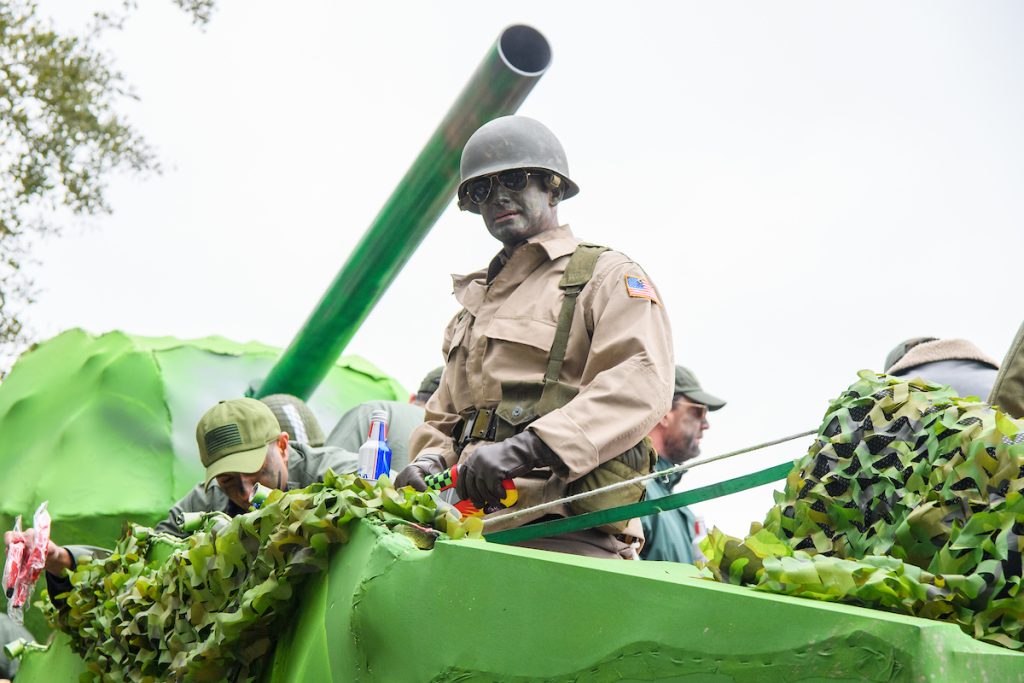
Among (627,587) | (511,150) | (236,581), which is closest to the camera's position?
(627,587)

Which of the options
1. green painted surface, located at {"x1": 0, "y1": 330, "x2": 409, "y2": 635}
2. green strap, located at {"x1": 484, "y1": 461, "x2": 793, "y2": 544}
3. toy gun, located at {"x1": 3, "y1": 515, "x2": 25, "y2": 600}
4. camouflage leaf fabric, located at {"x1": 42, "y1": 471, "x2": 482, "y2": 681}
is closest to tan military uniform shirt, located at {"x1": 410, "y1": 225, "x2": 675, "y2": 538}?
green strap, located at {"x1": 484, "y1": 461, "x2": 793, "y2": 544}

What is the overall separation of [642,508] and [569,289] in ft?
2.27

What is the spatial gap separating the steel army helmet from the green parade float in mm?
1072

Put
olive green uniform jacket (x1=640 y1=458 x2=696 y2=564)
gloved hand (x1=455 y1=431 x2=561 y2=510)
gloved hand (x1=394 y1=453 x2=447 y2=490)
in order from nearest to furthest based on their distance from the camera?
gloved hand (x1=455 y1=431 x2=561 y2=510)
gloved hand (x1=394 y1=453 x2=447 y2=490)
olive green uniform jacket (x1=640 y1=458 x2=696 y2=564)

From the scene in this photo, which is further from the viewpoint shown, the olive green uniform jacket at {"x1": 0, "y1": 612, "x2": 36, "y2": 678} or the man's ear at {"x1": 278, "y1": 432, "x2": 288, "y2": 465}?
the olive green uniform jacket at {"x1": 0, "y1": 612, "x2": 36, "y2": 678}

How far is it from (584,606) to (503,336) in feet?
5.29

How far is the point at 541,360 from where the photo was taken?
3.67 meters

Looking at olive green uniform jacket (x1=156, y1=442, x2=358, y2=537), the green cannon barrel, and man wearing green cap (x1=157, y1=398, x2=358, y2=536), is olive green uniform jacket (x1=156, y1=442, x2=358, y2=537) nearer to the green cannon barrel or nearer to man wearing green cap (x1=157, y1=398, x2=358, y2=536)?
man wearing green cap (x1=157, y1=398, x2=358, y2=536)

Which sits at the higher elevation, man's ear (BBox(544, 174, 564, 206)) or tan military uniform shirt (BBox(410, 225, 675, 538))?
man's ear (BBox(544, 174, 564, 206))

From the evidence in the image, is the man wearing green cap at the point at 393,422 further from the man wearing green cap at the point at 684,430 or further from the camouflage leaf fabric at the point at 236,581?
the camouflage leaf fabric at the point at 236,581

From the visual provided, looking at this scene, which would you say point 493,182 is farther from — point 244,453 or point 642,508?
point 244,453

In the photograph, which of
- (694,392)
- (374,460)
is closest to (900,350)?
(694,392)

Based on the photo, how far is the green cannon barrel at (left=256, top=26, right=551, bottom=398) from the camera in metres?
5.21

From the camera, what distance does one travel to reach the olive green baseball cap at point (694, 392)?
6.52 metres
